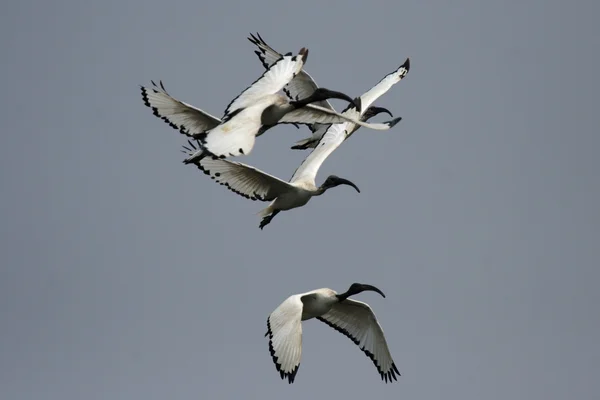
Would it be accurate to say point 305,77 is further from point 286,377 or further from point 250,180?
point 286,377

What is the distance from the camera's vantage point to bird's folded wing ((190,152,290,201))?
2197 centimetres

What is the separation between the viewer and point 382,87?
86.2 feet

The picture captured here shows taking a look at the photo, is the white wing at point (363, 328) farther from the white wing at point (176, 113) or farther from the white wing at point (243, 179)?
the white wing at point (176, 113)

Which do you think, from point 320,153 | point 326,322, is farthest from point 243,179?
point 326,322

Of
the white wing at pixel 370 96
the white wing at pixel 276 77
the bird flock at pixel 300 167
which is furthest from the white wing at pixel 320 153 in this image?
A: the white wing at pixel 276 77

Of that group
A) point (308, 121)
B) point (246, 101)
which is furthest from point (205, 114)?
point (246, 101)

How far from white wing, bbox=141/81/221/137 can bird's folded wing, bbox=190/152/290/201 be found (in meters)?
1.59

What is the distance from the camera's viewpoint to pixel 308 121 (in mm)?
22859

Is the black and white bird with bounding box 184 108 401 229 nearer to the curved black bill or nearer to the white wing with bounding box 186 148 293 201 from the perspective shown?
the white wing with bounding box 186 148 293 201

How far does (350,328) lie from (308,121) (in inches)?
123

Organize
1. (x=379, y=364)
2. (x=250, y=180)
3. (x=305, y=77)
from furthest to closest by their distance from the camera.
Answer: (x=305, y=77) < (x=379, y=364) < (x=250, y=180)

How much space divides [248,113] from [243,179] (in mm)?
2563

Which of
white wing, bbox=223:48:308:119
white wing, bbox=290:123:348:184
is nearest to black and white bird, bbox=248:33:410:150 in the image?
white wing, bbox=290:123:348:184

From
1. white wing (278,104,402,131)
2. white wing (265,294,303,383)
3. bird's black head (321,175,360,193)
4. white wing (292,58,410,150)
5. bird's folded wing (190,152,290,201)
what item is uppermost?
white wing (292,58,410,150)
